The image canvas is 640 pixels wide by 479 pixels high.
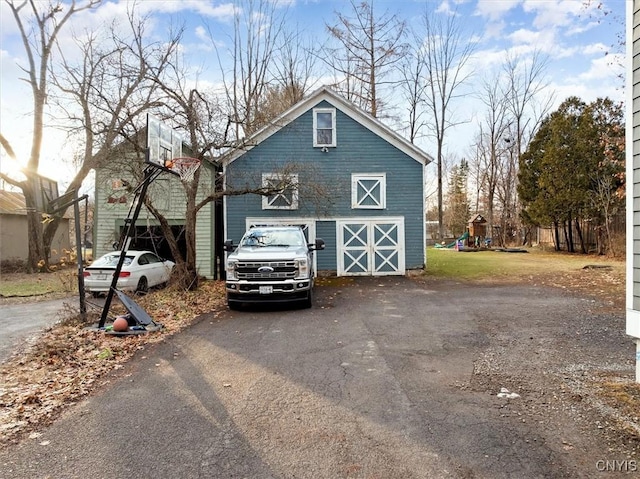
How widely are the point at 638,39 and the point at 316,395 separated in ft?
17.8

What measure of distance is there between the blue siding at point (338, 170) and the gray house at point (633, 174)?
37.2 ft

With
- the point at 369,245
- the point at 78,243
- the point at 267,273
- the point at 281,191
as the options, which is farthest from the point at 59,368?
the point at 369,245

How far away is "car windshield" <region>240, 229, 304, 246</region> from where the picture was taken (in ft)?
35.7

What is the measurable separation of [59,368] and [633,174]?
757cm

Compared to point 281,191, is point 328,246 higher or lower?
lower

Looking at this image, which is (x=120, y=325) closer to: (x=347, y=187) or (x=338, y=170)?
(x=347, y=187)

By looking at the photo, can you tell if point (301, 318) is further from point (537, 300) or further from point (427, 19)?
point (427, 19)

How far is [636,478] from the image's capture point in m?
2.86

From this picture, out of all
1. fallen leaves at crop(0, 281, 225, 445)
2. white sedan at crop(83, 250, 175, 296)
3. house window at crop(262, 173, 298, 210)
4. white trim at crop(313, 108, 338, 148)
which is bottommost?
fallen leaves at crop(0, 281, 225, 445)

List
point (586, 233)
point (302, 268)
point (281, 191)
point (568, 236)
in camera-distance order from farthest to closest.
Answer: point (568, 236), point (586, 233), point (281, 191), point (302, 268)

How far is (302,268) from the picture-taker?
9.59 meters

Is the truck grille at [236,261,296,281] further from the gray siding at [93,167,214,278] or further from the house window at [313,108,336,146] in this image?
the house window at [313,108,336,146]

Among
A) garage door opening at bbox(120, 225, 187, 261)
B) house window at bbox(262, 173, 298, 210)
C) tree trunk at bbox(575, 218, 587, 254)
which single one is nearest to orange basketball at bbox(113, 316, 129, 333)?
house window at bbox(262, 173, 298, 210)

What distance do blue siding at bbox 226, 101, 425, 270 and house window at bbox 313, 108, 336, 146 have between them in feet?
0.52
